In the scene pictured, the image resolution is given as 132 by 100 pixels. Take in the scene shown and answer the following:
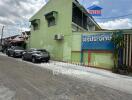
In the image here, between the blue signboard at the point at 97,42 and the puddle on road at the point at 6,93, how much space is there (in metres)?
12.1

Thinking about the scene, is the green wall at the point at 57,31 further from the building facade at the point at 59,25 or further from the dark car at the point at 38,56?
the dark car at the point at 38,56

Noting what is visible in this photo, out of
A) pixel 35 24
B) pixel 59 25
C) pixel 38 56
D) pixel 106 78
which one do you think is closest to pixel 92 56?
pixel 38 56

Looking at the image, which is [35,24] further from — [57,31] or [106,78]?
[106,78]

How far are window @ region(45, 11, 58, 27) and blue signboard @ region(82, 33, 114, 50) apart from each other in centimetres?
629

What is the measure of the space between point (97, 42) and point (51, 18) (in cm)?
944

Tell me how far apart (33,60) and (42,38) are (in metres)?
6.55

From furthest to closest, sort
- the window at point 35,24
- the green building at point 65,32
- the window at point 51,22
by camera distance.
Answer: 1. the window at point 35,24
2. the window at point 51,22
3. the green building at point 65,32

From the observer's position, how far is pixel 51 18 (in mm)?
27750

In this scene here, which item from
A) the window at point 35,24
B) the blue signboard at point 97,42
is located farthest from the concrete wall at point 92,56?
the window at point 35,24

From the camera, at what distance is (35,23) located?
1248 inches

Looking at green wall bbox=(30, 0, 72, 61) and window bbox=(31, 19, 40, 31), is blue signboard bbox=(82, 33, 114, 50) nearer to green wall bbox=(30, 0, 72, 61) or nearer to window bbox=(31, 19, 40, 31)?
green wall bbox=(30, 0, 72, 61)

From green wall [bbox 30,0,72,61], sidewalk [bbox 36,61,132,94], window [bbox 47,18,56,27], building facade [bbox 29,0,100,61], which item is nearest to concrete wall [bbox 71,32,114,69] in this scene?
building facade [bbox 29,0,100,61]

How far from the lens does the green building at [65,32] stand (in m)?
20.8

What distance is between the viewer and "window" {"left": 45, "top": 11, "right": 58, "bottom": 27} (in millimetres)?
26609
